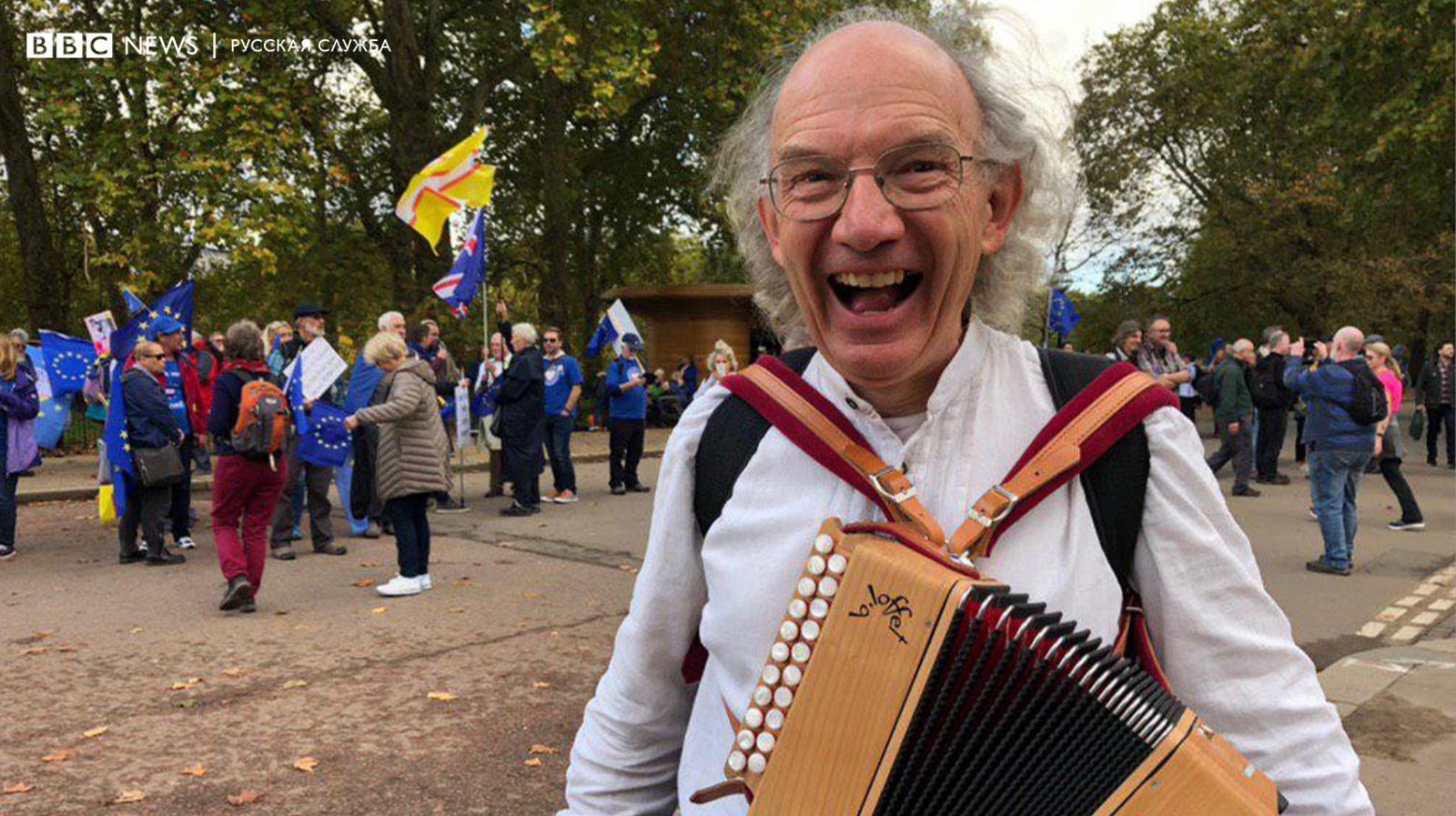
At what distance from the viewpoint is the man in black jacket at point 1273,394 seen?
43.2 feet

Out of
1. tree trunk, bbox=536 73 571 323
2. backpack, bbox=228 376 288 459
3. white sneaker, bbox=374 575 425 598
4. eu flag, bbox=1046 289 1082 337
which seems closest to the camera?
backpack, bbox=228 376 288 459

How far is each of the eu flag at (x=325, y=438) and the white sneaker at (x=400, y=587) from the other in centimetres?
214

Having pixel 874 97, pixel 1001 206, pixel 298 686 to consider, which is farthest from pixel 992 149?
pixel 298 686

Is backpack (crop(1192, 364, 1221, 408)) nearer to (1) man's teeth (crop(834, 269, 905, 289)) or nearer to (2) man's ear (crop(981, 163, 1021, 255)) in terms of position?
(2) man's ear (crop(981, 163, 1021, 255))

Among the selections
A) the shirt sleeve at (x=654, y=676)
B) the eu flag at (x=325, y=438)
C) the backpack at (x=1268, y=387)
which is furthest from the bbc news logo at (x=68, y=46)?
the shirt sleeve at (x=654, y=676)

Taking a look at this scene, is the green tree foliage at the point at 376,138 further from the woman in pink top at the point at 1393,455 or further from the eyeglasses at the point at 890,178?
the woman in pink top at the point at 1393,455

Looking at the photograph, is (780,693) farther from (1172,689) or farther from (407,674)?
(407,674)

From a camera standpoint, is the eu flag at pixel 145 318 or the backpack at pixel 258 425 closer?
the backpack at pixel 258 425

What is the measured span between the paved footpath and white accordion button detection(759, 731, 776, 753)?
2.99m

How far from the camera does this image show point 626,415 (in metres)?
12.9

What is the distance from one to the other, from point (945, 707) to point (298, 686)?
4815 mm

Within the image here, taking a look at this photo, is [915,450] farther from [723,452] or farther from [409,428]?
[409,428]

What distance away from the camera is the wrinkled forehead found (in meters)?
A: 1.40

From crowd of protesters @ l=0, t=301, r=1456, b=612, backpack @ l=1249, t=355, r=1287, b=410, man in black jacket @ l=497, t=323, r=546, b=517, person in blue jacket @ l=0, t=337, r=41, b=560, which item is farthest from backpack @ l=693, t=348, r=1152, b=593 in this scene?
backpack @ l=1249, t=355, r=1287, b=410
